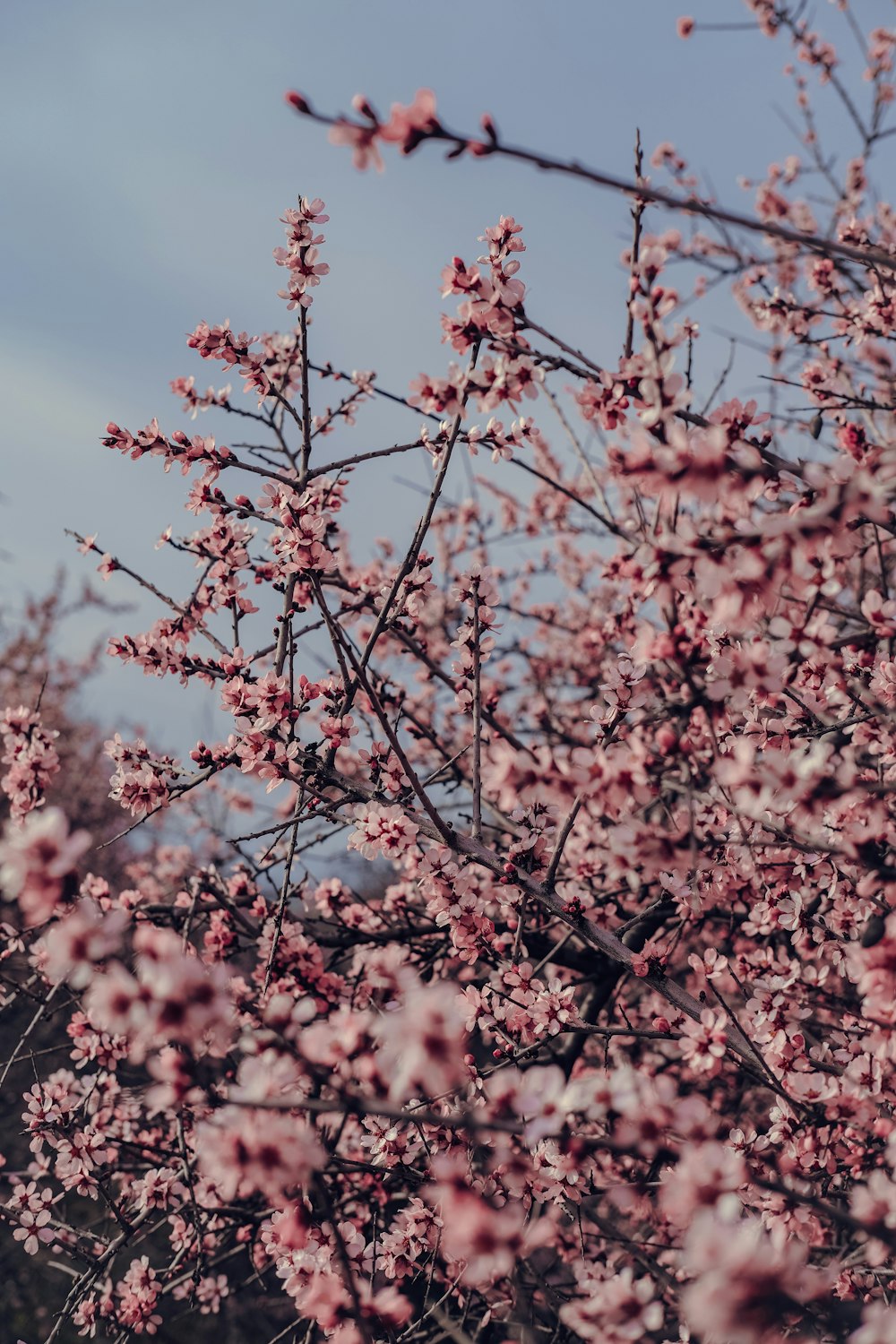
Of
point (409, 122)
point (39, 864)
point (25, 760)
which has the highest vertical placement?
point (409, 122)

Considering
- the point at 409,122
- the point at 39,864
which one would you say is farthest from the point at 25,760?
the point at 409,122

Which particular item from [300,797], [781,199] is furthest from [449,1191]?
[781,199]

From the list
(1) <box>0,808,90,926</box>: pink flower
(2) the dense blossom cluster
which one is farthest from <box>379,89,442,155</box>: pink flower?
(2) the dense blossom cluster

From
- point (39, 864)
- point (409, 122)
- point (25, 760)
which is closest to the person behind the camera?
point (39, 864)

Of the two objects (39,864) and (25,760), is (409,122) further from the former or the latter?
(25,760)

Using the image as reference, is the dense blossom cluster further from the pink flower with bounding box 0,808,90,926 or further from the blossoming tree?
the pink flower with bounding box 0,808,90,926

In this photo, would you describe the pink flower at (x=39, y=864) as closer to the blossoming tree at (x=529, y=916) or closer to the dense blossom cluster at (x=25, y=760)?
the blossoming tree at (x=529, y=916)

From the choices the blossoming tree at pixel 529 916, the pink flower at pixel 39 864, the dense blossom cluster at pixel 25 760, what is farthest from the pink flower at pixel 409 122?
the dense blossom cluster at pixel 25 760

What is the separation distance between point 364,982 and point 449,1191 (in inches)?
101

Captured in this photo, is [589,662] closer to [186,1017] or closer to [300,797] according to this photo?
[300,797]

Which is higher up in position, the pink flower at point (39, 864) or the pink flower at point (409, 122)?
the pink flower at point (409, 122)

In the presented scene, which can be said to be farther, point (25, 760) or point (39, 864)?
point (25, 760)

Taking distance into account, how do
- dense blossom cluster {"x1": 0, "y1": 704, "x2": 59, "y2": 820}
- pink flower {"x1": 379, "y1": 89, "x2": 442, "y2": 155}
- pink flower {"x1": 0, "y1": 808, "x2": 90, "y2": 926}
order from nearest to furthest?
1. pink flower {"x1": 0, "y1": 808, "x2": 90, "y2": 926}
2. pink flower {"x1": 379, "y1": 89, "x2": 442, "y2": 155}
3. dense blossom cluster {"x1": 0, "y1": 704, "x2": 59, "y2": 820}

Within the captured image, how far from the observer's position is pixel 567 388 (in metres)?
2.56
